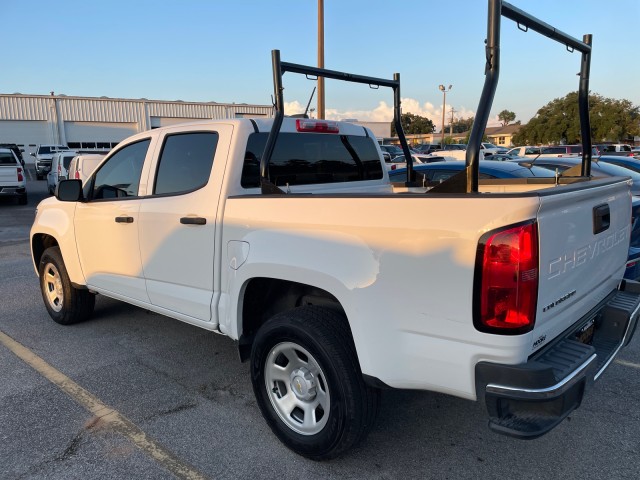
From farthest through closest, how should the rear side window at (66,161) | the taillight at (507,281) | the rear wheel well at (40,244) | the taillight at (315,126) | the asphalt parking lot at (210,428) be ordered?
the rear side window at (66,161)
the rear wheel well at (40,244)
the taillight at (315,126)
the asphalt parking lot at (210,428)
the taillight at (507,281)

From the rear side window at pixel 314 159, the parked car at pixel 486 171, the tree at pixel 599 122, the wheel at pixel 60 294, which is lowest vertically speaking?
the wheel at pixel 60 294

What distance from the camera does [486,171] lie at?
6559 millimetres

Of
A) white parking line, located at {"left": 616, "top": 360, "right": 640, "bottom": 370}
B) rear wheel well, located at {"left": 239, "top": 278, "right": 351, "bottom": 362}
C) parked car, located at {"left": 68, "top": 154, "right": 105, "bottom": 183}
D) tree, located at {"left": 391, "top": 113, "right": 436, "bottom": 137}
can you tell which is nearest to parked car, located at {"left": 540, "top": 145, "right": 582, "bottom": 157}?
parked car, located at {"left": 68, "top": 154, "right": 105, "bottom": 183}

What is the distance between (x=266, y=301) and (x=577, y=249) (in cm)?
187

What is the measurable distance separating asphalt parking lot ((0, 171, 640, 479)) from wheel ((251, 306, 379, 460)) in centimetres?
17

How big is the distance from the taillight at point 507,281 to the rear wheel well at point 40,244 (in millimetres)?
4593

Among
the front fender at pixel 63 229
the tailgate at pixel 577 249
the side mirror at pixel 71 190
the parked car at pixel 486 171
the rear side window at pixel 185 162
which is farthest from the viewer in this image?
the parked car at pixel 486 171

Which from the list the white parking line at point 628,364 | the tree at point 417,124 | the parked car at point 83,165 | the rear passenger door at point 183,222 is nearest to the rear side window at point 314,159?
the rear passenger door at point 183,222

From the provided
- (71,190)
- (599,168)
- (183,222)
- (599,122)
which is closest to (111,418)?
(183,222)

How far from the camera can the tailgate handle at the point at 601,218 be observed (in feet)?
8.46

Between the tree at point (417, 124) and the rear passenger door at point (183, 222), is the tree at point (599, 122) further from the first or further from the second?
the tree at point (417, 124)

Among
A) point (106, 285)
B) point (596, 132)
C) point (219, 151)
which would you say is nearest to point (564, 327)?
point (219, 151)

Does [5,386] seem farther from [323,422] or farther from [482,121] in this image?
[482,121]

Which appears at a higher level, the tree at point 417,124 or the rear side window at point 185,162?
the tree at point 417,124
